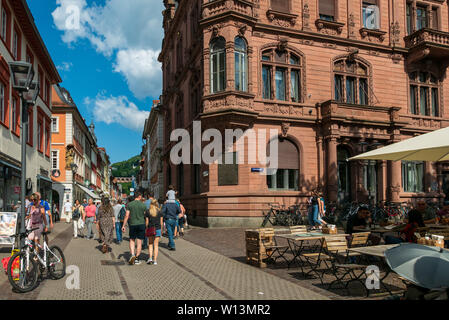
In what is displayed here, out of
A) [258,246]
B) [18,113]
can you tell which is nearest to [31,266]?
[258,246]

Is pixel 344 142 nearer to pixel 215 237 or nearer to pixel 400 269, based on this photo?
pixel 215 237

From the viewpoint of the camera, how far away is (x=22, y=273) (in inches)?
281

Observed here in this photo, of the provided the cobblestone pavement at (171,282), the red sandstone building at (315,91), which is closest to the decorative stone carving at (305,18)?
the red sandstone building at (315,91)

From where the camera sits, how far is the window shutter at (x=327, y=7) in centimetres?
2381

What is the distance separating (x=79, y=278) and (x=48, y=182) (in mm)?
22388

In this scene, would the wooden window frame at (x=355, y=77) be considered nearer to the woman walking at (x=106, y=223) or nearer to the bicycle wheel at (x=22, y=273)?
the woman walking at (x=106, y=223)

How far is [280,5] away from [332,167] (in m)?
9.54

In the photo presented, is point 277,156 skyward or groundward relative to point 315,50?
groundward

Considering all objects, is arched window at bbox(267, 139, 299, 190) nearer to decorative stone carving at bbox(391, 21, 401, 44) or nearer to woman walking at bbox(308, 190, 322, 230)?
woman walking at bbox(308, 190, 322, 230)

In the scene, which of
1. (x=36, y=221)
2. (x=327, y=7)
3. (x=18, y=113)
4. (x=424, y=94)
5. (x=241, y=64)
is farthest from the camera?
(x=424, y=94)

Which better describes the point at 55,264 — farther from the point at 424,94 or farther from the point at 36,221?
the point at 424,94

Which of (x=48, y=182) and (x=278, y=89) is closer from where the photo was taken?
(x=278, y=89)
